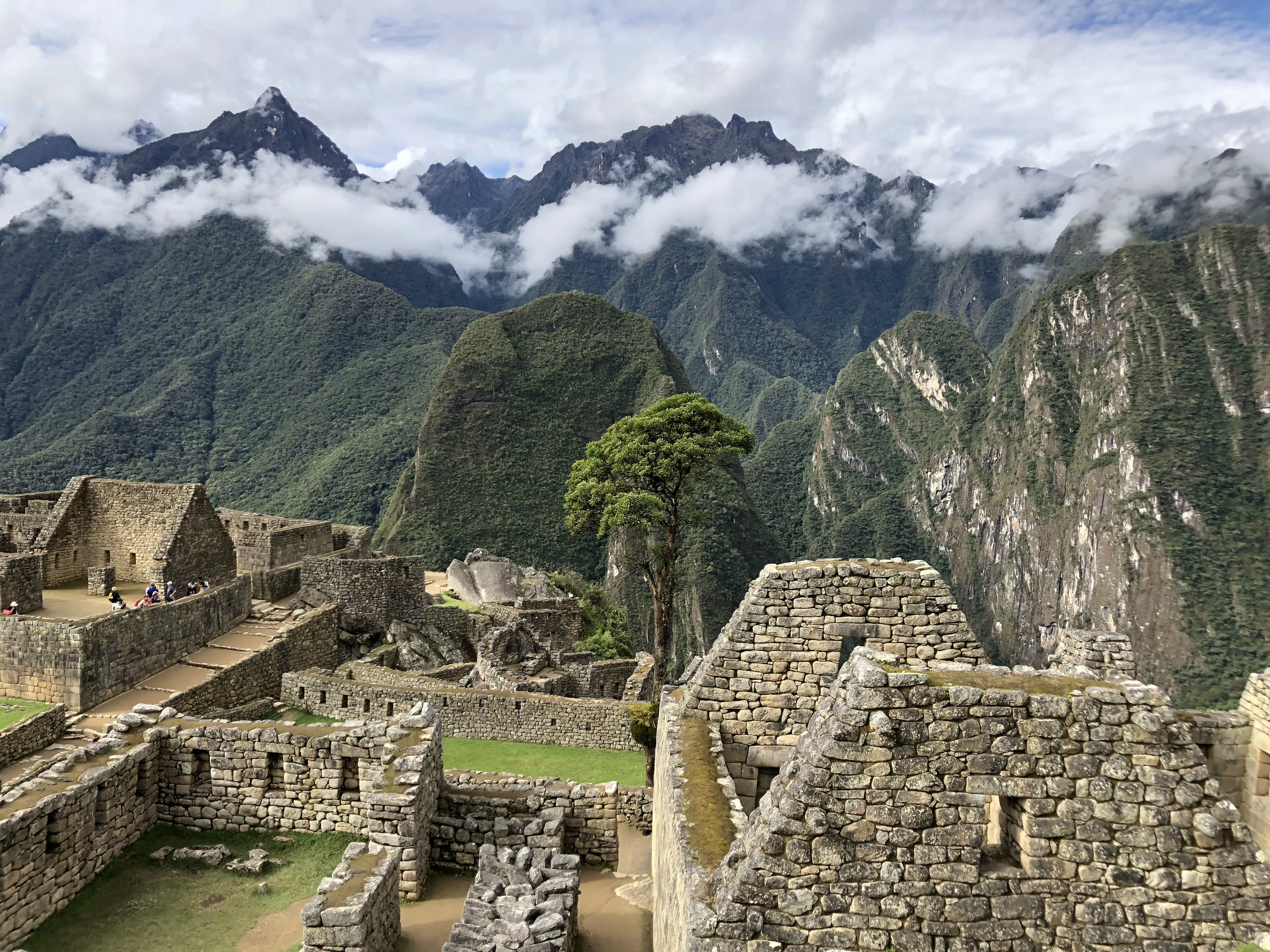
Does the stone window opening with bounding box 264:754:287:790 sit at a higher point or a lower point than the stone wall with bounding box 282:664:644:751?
higher

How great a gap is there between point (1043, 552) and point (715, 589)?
259 ft

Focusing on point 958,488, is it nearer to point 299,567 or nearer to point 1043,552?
point 1043,552

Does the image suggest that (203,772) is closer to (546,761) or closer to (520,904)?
(520,904)

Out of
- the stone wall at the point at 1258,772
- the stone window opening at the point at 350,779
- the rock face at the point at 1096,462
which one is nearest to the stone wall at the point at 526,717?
the stone window opening at the point at 350,779

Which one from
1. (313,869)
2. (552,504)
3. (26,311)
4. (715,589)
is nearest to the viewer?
(313,869)

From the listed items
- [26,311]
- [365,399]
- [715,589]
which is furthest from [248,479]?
[26,311]

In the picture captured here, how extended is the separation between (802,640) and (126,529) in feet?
56.5

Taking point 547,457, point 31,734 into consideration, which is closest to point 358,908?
point 31,734

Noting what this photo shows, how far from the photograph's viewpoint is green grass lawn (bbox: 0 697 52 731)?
9.81m

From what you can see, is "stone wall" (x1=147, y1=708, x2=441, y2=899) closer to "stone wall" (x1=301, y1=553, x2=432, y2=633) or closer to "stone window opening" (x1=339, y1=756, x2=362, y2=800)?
"stone window opening" (x1=339, y1=756, x2=362, y2=800)

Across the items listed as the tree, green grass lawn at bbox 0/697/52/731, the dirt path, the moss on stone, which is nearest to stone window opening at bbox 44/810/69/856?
the dirt path

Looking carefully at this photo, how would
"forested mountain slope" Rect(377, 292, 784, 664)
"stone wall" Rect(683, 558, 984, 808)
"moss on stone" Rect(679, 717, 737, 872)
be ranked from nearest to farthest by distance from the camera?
"moss on stone" Rect(679, 717, 737, 872) < "stone wall" Rect(683, 558, 984, 808) < "forested mountain slope" Rect(377, 292, 784, 664)

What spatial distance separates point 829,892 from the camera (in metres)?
3.08

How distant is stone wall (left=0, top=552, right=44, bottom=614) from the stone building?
2854mm
